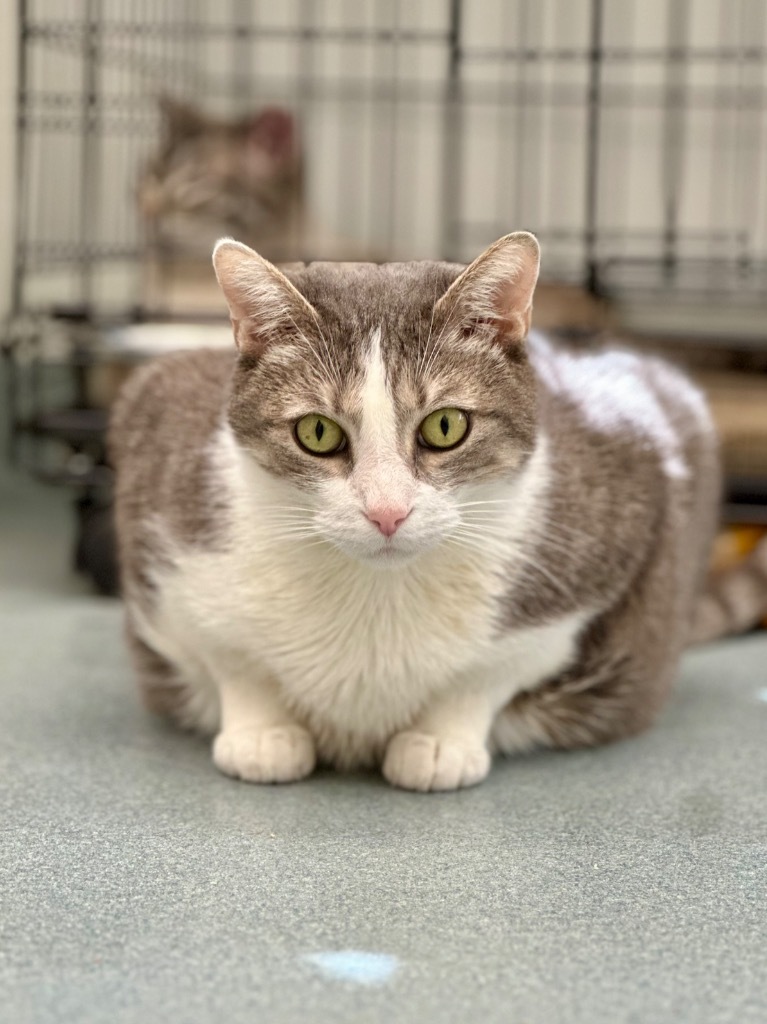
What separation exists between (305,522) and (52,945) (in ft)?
1.44

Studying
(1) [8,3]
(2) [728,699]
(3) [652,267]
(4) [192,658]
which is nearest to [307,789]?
(4) [192,658]

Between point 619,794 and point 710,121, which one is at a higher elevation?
point 710,121

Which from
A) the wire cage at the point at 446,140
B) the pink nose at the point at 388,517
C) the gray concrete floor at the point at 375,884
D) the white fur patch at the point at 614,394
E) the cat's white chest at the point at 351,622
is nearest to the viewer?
the gray concrete floor at the point at 375,884

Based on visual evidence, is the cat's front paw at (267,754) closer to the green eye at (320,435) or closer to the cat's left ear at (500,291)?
the green eye at (320,435)

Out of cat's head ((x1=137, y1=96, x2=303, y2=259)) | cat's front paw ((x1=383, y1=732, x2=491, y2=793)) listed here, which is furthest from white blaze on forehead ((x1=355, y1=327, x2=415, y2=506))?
cat's head ((x1=137, y1=96, x2=303, y2=259))

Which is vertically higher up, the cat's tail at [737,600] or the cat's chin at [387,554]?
the cat's chin at [387,554]

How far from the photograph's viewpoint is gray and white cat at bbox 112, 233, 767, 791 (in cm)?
122

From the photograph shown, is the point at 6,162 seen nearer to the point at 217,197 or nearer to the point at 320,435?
the point at 217,197

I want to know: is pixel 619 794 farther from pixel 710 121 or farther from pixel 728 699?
pixel 710 121

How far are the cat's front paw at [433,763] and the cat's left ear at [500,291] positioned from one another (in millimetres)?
415

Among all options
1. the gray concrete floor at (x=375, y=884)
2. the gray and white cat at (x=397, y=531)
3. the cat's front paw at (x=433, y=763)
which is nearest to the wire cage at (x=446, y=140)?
the gray and white cat at (x=397, y=531)

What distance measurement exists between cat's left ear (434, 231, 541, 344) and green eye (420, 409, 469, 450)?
9 centimetres

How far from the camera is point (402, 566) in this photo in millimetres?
1264

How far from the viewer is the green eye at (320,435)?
3.98 feet
